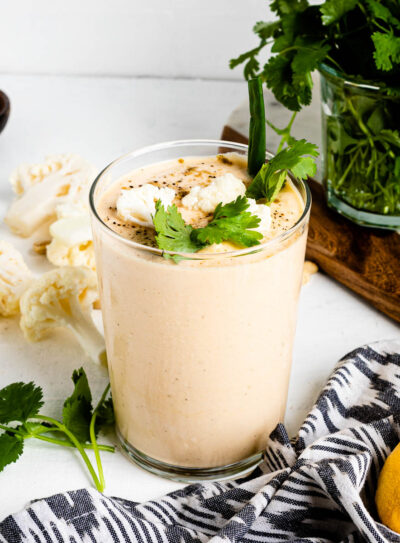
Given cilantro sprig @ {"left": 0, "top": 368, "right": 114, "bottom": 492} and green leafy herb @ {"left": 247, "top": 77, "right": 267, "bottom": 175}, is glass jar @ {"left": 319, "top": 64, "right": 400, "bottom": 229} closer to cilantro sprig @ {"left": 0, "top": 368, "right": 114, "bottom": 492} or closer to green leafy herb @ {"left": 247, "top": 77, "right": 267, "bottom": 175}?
green leafy herb @ {"left": 247, "top": 77, "right": 267, "bottom": 175}

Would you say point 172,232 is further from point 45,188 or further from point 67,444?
point 45,188

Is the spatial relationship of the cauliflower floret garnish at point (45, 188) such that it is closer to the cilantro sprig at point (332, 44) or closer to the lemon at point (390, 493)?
the cilantro sprig at point (332, 44)

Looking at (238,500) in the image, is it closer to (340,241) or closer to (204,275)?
(204,275)

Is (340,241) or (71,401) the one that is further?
(340,241)

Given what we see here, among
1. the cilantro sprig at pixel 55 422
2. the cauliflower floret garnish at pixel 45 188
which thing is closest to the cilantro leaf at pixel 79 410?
the cilantro sprig at pixel 55 422

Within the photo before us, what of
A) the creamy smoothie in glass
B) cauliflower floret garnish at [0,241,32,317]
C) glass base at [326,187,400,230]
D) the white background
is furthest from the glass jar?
the white background

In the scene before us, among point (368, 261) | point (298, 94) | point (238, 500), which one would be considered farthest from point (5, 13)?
point (238, 500)
